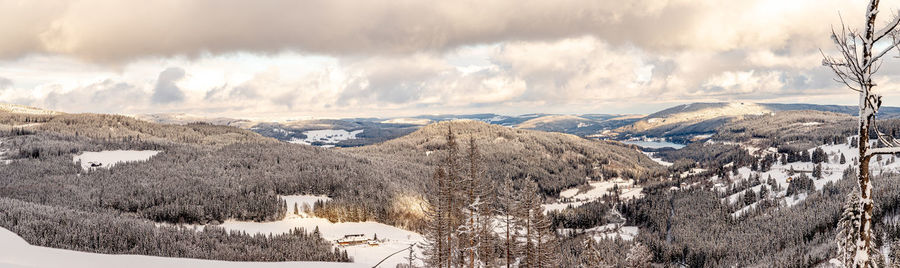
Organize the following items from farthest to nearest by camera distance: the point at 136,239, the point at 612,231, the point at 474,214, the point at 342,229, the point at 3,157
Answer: the point at 612,231
the point at 3,157
the point at 342,229
the point at 136,239
the point at 474,214

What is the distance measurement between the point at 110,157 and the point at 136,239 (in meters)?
115

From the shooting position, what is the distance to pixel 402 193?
Result: 452ft

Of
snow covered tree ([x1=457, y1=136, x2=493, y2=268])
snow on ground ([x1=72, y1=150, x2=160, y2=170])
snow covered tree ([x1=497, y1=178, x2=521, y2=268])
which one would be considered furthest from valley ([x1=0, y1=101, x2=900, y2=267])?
snow covered tree ([x1=497, y1=178, x2=521, y2=268])

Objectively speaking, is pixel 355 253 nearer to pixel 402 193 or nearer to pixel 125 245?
pixel 125 245

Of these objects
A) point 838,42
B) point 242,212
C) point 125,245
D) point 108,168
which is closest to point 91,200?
point 242,212

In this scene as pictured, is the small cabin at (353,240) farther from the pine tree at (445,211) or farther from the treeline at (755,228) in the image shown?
the treeline at (755,228)

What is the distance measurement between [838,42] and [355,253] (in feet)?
254

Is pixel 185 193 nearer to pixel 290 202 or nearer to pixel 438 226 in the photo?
pixel 290 202

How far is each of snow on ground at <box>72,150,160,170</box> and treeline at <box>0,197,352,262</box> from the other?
83112 millimetres

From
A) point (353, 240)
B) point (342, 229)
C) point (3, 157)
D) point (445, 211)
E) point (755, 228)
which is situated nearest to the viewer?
point (445, 211)

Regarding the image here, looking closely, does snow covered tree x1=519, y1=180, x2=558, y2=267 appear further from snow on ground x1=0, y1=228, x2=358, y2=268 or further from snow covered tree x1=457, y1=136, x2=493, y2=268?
snow on ground x1=0, y1=228, x2=358, y2=268

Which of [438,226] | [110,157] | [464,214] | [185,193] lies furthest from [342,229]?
[110,157]

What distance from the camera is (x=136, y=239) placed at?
195ft

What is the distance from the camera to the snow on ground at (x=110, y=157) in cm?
13488
